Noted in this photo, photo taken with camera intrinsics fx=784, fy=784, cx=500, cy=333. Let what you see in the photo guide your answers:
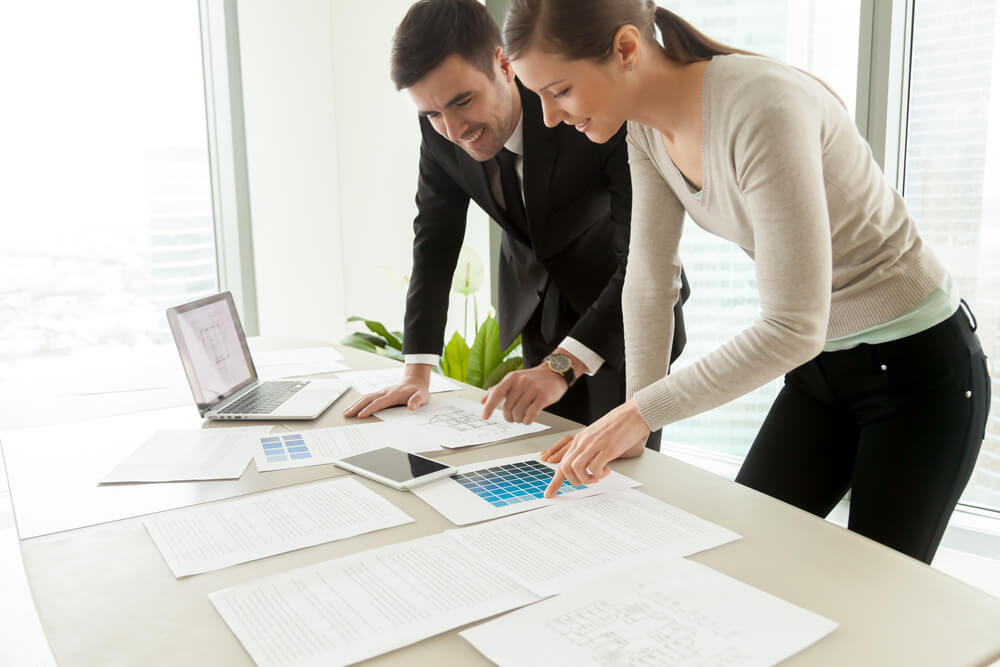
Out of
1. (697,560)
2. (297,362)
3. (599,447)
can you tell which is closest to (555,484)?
(599,447)

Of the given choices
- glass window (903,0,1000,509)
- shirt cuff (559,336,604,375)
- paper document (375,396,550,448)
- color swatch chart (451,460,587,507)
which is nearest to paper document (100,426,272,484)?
paper document (375,396,550,448)

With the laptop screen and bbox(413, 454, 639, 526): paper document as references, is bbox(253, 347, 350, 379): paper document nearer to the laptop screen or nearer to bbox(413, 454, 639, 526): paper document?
the laptop screen

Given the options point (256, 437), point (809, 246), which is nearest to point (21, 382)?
point (256, 437)

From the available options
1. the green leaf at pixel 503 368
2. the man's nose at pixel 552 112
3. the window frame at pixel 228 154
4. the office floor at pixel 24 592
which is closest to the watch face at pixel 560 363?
the man's nose at pixel 552 112

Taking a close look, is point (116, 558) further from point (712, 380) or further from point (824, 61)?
point (824, 61)

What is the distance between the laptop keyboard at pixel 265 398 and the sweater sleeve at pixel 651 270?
0.73 m

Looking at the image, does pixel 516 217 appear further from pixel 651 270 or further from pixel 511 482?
pixel 511 482

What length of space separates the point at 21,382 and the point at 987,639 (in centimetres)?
199

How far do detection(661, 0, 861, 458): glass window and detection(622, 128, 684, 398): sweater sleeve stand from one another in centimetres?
143

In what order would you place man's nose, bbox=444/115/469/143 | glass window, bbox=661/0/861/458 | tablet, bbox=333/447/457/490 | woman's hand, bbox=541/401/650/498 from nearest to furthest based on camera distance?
woman's hand, bbox=541/401/650/498 → tablet, bbox=333/447/457/490 → man's nose, bbox=444/115/469/143 → glass window, bbox=661/0/861/458

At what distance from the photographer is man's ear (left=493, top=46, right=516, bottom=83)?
1.51 metres

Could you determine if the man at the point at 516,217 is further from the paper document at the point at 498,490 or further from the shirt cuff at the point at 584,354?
the paper document at the point at 498,490

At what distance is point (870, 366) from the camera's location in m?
1.19

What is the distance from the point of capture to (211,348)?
1631 millimetres
